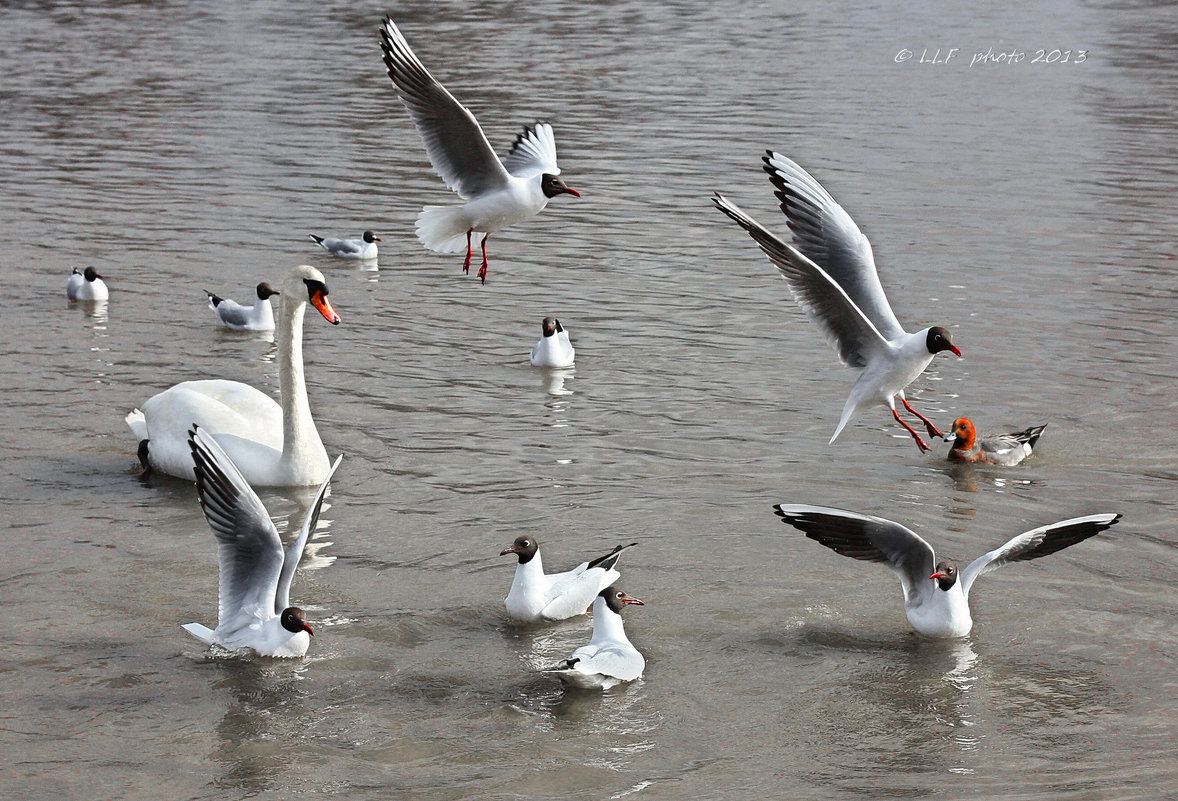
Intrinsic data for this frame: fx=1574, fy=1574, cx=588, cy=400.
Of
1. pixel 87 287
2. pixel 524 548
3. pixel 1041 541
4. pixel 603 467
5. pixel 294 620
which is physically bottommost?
pixel 294 620

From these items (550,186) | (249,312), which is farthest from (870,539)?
(249,312)

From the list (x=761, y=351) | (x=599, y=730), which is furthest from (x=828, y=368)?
(x=599, y=730)

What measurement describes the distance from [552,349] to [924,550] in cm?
573

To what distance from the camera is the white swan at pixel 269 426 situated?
11.0m

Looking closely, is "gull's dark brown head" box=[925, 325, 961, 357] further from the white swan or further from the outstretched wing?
the white swan

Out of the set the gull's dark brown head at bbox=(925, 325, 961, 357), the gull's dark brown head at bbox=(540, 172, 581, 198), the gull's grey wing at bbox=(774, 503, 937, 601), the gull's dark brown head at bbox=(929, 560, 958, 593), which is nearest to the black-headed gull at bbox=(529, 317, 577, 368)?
the gull's dark brown head at bbox=(540, 172, 581, 198)

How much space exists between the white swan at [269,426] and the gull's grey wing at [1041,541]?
4.70 metres

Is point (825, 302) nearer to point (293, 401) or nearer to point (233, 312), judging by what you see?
point (293, 401)

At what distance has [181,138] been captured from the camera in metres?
26.0

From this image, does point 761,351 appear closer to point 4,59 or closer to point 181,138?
point 181,138

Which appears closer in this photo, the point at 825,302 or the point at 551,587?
the point at 551,587

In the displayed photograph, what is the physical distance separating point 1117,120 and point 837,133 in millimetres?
5731

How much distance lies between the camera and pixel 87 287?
51.6 feet

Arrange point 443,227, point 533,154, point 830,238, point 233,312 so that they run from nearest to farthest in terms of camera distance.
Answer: point 830,238, point 443,227, point 533,154, point 233,312
